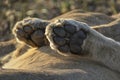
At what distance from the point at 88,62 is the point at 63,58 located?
6.6 inches

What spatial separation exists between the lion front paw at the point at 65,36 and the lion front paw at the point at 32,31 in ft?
1.08

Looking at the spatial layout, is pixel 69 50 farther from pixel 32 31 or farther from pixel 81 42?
pixel 32 31

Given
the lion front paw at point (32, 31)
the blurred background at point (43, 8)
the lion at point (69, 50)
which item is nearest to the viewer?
the lion at point (69, 50)

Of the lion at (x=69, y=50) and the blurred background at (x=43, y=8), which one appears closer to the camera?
the lion at (x=69, y=50)

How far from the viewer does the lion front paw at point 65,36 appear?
11.4 ft

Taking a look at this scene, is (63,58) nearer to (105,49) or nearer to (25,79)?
(105,49)

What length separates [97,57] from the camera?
3666mm

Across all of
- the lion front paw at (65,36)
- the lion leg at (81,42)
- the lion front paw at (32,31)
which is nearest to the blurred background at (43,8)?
the lion front paw at (32,31)

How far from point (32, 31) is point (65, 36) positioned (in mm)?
457

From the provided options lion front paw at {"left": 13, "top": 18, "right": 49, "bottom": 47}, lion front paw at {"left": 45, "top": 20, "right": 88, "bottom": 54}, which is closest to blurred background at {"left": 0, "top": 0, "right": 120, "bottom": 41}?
lion front paw at {"left": 13, "top": 18, "right": 49, "bottom": 47}

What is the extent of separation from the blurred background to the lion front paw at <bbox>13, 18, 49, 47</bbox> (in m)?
3.19

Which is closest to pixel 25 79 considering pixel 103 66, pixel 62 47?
pixel 62 47

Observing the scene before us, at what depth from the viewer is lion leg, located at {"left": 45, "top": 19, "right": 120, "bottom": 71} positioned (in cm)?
348

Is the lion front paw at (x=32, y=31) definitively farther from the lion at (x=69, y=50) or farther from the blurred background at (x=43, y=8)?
the blurred background at (x=43, y=8)
